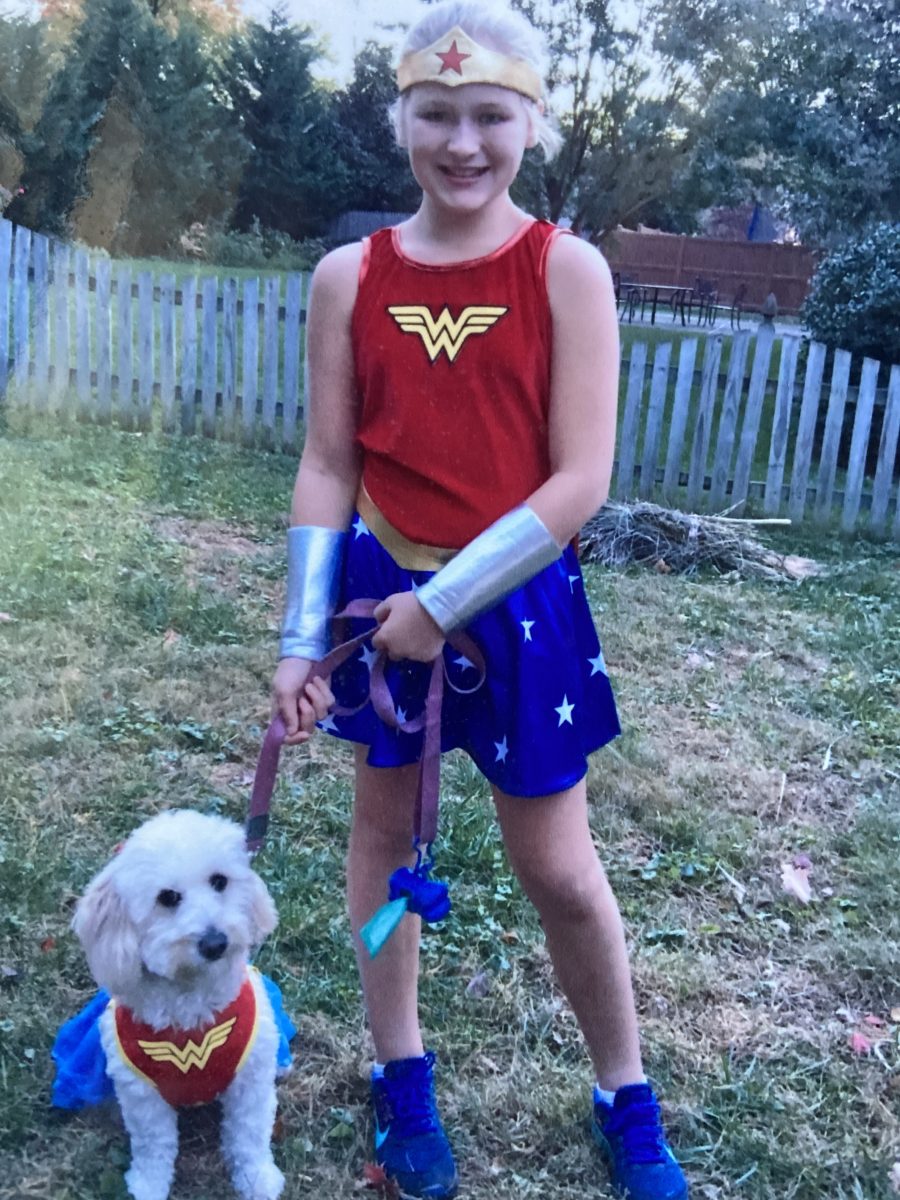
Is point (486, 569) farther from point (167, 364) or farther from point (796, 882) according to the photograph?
point (167, 364)

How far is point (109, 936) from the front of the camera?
186cm

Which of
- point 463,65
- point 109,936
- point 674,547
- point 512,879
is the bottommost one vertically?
point 512,879

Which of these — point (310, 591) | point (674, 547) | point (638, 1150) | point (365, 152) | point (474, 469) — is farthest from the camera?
point (365, 152)

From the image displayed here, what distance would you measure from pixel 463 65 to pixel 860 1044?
2.17 m

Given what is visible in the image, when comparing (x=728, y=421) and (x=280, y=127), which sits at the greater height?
(x=280, y=127)

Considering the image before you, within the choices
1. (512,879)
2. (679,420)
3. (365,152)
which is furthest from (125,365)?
(365,152)

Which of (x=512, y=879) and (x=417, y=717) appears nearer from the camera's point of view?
(x=417, y=717)

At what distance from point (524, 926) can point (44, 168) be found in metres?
18.6

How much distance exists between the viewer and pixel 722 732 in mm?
4117

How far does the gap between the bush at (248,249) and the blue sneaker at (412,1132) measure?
23.6 m

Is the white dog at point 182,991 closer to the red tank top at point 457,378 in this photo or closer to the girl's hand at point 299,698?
the girl's hand at point 299,698

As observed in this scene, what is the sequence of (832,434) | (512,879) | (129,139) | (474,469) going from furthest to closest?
(129,139)
(832,434)
(512,879)
(474,469)

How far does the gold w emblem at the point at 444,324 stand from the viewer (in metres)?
1.70

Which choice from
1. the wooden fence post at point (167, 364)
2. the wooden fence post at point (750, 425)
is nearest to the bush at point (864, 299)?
the wooden fence post at point (750, 425)
